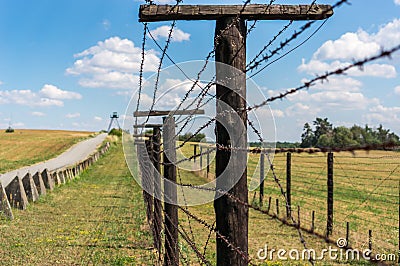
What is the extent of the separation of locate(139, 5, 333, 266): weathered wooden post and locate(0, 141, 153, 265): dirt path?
4736mm

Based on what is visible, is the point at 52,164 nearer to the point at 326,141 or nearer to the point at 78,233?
the point at 78,233

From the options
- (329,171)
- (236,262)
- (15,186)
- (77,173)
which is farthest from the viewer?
(77,173)

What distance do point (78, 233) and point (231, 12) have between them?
24.2 feet

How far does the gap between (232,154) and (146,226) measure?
24.4 feet

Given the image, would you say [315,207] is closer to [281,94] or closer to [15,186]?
[15,186]

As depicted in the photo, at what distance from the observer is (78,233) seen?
359 inches

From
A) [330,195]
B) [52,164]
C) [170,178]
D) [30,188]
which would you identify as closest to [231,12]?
[170,178]

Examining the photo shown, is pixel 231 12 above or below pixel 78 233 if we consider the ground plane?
above

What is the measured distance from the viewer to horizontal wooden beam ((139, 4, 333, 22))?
253cm

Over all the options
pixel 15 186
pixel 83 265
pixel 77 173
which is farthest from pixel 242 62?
pixel 77 173

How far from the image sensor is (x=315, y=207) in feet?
42.7

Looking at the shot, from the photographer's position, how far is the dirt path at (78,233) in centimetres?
729

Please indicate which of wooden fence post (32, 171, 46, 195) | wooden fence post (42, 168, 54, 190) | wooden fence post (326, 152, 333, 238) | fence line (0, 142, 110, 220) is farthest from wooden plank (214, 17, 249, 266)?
wooden fence post (42, 168, 54, 190)

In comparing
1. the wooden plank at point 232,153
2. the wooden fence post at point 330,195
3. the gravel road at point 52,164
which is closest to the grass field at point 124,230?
the wooden fence post at point 330,195
